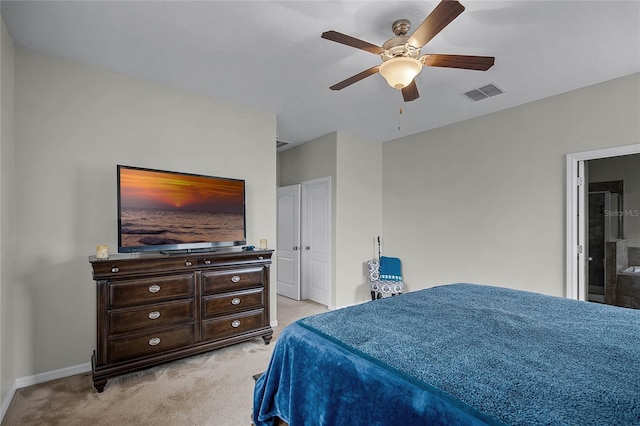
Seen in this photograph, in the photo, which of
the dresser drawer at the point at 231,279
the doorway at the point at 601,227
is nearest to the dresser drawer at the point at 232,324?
the dresser drawer at the point at 231,279

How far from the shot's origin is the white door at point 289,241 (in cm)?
536

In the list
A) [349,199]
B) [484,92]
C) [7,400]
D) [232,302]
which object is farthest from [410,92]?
[7,400]

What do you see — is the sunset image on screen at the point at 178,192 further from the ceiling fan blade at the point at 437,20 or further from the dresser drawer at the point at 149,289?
the ceiling fan blade at the point at 437,20

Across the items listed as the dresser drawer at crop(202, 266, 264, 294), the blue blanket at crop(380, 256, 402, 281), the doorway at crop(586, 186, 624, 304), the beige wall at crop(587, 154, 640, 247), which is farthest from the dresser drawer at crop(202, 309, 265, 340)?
the beige wall at crop(587, 154, 640, 247)

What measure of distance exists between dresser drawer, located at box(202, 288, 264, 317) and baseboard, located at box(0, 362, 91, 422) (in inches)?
44.2

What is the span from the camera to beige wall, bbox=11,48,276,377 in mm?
2521

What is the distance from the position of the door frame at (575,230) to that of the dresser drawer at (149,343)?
13.0 ft

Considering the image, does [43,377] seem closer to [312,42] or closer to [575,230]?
[312,42]

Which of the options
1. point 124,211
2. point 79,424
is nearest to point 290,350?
point 79,424

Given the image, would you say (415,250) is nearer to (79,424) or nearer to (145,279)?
(145,279)

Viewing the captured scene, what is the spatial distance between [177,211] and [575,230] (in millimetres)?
4177

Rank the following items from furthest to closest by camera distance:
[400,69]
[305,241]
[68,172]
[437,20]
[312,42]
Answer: [305,241] → [68,172] → [312,42] → [400,69] → [437,20]

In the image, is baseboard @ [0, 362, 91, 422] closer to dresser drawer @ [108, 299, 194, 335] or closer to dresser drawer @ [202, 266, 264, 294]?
dresser drawer @ [108, 299, 194, 335]

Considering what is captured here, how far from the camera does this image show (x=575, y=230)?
3.27 metres
